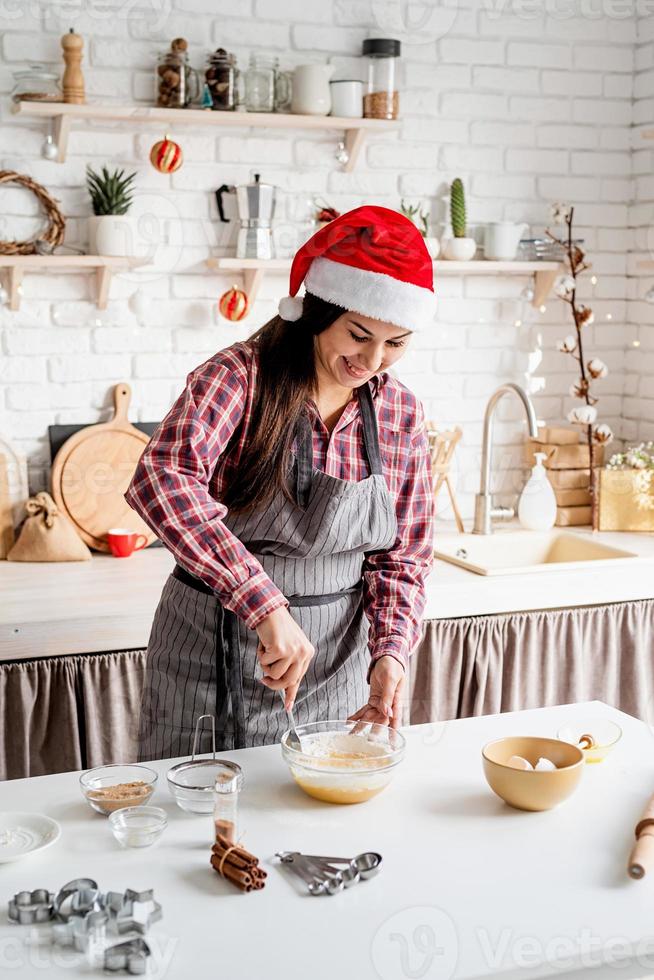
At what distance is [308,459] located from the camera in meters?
1.98

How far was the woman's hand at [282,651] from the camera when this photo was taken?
1616 mm

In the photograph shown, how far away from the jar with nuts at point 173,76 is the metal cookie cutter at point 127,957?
253cm

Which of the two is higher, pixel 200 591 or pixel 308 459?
pixel 308 459

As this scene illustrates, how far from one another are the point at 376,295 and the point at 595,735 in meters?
0.80

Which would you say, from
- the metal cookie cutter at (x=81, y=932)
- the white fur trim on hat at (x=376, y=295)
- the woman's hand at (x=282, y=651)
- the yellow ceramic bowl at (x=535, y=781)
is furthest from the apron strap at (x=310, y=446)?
the metal cookie cutter at (x=81, y=932)

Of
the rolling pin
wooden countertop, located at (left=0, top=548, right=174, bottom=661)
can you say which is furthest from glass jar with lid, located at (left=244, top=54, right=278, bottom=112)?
the rolling pin

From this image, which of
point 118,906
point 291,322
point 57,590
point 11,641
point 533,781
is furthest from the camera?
point 57,590

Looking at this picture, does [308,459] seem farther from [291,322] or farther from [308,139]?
[308,139]

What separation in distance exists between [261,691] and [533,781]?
0.63 meters

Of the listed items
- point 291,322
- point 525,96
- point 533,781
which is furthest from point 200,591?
point 525,96

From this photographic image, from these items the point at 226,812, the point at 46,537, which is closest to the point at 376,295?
the point at 226,812

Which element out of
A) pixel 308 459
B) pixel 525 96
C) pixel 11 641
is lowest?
pixel 11 641

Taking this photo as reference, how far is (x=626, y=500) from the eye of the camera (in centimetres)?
354

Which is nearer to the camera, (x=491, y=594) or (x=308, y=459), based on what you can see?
(x=308, y=459)
